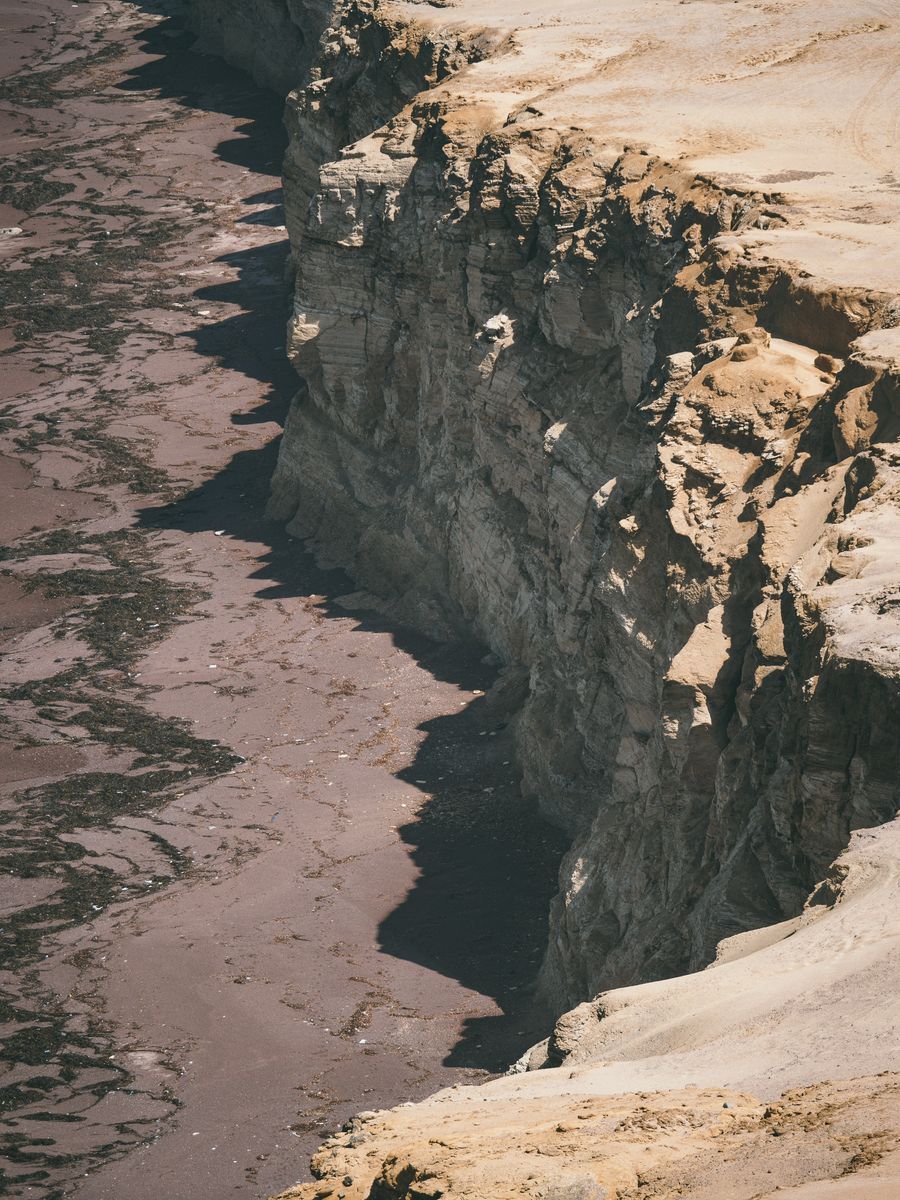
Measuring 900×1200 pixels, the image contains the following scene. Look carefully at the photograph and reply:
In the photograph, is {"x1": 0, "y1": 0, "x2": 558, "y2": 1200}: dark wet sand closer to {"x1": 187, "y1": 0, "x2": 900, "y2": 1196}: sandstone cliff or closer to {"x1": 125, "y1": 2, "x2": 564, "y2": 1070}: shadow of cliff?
{"x1": 125, "y1": 2, "x2": 564, "y2": 1070}: shadow of cliff

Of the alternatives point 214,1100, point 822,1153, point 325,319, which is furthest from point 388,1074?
point 325,319

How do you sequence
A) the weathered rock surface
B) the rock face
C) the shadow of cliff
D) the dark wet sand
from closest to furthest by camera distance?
1. the weathered rock surface
2. the rock face
3. the dark wet sand
4. the shadow of cliff

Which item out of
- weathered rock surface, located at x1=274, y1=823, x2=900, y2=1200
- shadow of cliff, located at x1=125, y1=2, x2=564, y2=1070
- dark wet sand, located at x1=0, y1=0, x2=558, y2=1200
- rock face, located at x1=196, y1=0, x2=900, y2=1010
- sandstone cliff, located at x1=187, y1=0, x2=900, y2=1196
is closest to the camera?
weathered rock surface, located at x1=274, y1=823, x2=900, y2=1200

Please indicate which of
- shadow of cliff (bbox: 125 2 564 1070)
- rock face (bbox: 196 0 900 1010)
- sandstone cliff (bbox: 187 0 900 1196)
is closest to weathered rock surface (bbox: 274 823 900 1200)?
sandstone cliff (bbox: 187 0 900 1196)

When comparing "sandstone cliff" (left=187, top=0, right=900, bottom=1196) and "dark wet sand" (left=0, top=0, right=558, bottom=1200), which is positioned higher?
"sandstone cliff" (left=187, top=0, right=900, bottom=1196)

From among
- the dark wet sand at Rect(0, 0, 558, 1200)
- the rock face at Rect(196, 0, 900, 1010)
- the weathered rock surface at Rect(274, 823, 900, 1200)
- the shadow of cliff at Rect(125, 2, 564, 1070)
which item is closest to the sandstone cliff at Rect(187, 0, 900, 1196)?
the rock face at Rect(196, 0, 900, 1010)

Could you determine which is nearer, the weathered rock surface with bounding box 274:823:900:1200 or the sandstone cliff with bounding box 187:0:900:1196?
the weathered rock surface with bounding box 274:823:900:1200
